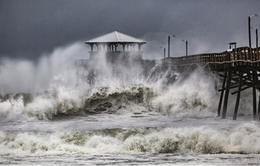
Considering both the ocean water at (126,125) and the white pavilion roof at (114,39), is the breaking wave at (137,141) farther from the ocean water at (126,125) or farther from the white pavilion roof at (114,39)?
the white pavilion roof at (114,39)

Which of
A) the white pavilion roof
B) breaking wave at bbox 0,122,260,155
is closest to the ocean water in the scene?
breaking wave at bbox 0,122,260,155

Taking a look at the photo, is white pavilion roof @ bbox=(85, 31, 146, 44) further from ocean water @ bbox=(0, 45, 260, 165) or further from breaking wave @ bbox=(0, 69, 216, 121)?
breaking wave @ bbox=(0, 69, 216, 121)

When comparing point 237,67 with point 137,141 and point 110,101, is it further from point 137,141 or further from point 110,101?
point 110,101

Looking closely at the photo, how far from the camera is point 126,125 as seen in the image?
32.9m

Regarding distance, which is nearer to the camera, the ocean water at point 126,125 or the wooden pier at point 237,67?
the ocean water at point 126,125

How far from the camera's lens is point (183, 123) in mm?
33844

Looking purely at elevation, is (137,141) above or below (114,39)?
below

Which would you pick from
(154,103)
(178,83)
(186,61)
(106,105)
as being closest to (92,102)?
(106,105)

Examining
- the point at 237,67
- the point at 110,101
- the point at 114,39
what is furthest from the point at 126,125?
the point at 114,39

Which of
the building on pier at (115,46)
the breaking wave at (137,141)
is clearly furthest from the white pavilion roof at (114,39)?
the breaking wave at (137,141)

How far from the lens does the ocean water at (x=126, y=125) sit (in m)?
23.3

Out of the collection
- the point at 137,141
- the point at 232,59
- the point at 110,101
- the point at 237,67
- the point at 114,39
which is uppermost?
the point at 114,39

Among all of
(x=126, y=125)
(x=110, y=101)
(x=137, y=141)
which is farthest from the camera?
(x=110, y=101)

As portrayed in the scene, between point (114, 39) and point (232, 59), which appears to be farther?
point (114, 39)
